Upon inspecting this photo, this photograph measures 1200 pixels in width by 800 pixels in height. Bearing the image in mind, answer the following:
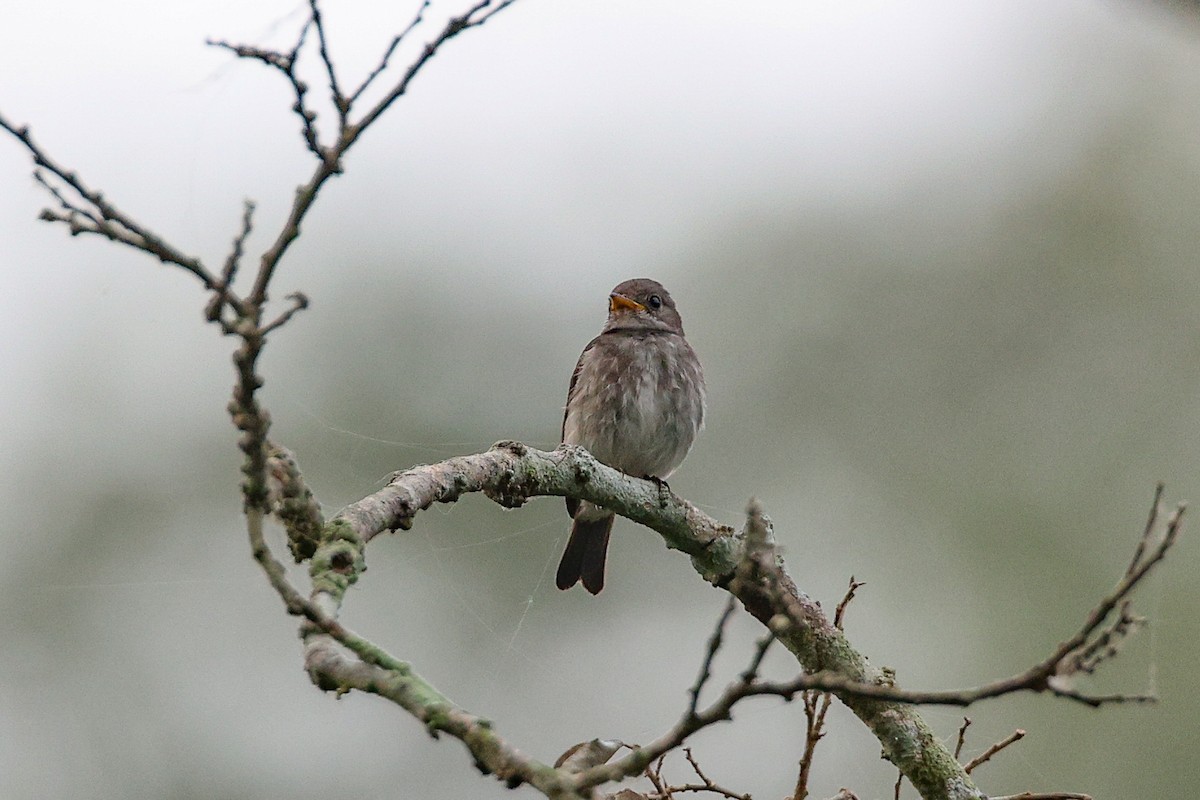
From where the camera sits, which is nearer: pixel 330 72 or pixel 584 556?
pixel 330 72

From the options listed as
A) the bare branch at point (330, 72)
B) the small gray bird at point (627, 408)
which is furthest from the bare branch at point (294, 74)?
the small gray bird at point (627, 408)

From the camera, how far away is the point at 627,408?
5160 millimetres

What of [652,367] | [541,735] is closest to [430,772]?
[541,735]

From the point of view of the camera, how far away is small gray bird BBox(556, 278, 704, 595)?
5.19 meters

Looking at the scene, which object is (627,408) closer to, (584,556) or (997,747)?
(584,556)

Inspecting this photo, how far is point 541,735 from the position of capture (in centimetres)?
741

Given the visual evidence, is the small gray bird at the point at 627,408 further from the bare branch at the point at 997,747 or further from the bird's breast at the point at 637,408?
the bare branch at the point at 997,747

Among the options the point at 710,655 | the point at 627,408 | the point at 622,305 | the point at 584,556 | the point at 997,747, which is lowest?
the point at 710,655

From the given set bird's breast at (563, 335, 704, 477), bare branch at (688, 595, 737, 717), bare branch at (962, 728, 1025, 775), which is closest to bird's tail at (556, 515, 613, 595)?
bird's breast at (563, 335, 704, 477)

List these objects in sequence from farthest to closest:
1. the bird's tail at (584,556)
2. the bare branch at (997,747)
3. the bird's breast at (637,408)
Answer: the bird's tail at (584,556) → the bird's breast at (637,408) → the bare branch at (997,747)

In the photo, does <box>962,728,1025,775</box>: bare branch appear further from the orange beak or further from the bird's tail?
the orange beak

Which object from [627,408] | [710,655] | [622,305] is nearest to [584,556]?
[627,408]

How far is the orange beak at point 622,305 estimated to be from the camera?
5.74 meters

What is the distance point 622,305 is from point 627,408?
76cm
